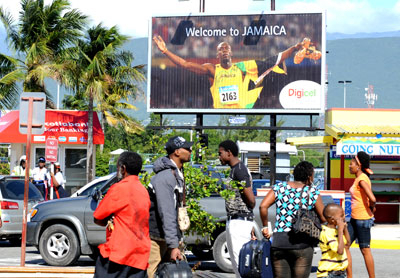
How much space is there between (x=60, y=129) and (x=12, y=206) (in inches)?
616

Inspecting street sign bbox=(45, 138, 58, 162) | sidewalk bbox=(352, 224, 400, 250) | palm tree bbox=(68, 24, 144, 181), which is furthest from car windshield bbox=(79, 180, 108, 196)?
palm tree bbox=(68, 24, 144, 181)

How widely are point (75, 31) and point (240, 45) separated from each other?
26.7 ft

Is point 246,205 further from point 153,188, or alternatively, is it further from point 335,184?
point 335,184

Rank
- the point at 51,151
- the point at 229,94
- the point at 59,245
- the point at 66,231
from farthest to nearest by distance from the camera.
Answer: the point at 229,94
the point at 51,151
the point at 59,245
the point at 66,231

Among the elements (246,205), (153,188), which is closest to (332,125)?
(246,205)

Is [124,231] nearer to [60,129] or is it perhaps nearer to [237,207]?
[237,207]

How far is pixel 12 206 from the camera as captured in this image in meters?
17.8

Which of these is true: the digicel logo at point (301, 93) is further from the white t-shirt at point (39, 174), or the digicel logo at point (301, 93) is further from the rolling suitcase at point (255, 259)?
the rolling suitcase at point (255, 259)

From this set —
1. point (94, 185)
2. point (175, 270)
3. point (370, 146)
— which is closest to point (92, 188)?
point (94, 185)

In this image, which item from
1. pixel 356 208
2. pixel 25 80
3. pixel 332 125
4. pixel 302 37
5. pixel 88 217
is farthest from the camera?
pixel 25 80

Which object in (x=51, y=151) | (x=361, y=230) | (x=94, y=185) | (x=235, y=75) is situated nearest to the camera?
(x=361, y=230)

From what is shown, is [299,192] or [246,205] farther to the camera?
[246,205]

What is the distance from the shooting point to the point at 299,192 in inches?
308

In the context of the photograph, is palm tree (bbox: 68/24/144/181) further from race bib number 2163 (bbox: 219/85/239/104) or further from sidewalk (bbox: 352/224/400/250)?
sidewalk (bbox: 352/224/400/250)
